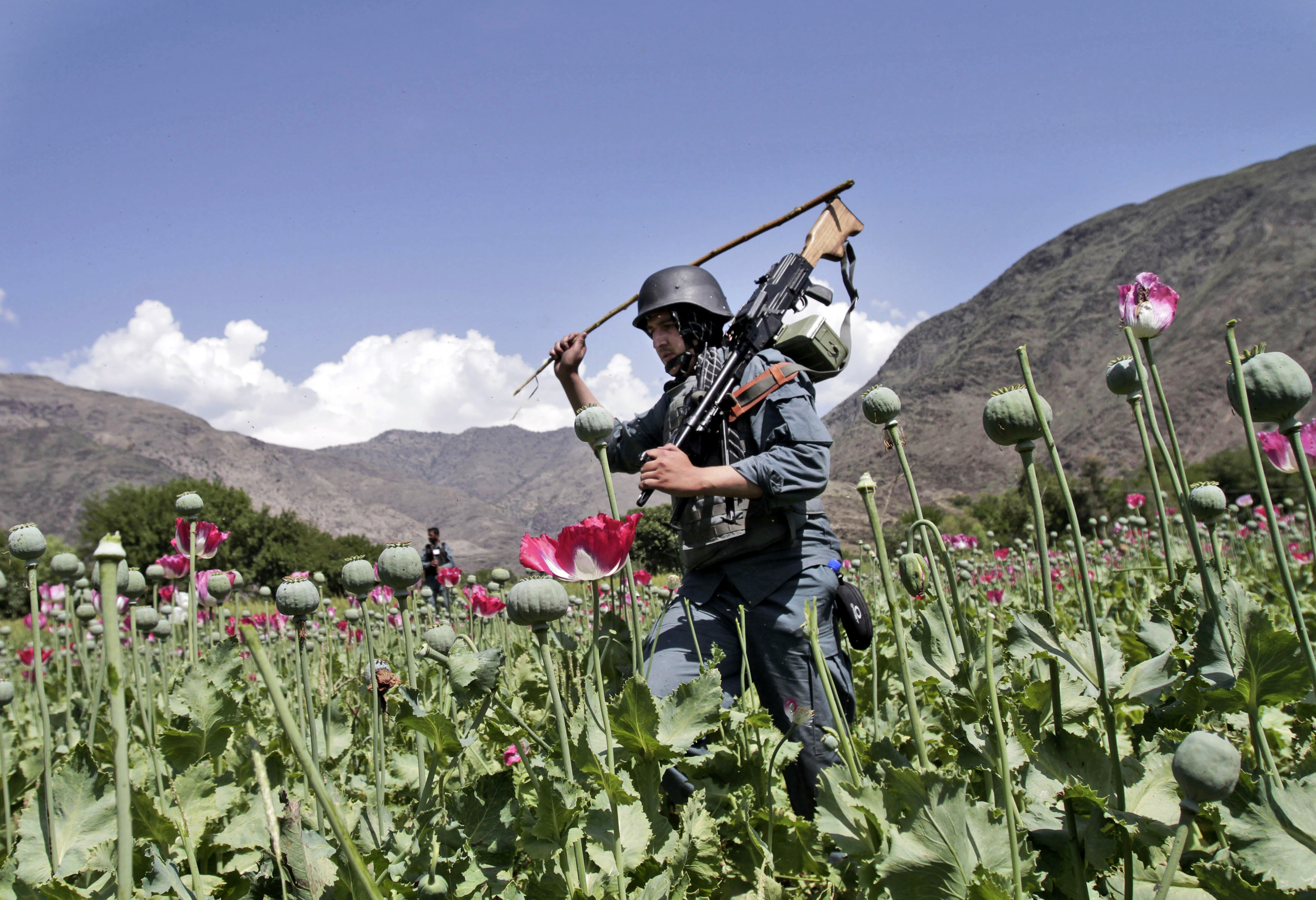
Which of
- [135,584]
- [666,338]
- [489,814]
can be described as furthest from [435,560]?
[489,814]

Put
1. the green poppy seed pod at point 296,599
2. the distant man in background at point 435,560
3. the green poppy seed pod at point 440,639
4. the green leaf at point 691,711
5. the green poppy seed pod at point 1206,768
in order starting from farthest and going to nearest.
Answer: the distant man in background at point 435,560
the green poppy seed pod at point 440,639
the green poppy seed pod at point 296,599
the green leaf at point 691,711
the green poppy seed pod at point 1206,768

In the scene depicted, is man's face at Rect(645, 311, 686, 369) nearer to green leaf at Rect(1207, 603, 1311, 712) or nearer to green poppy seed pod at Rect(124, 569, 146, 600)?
green poppy seed pod at Rect(124, 569, 146, 600)

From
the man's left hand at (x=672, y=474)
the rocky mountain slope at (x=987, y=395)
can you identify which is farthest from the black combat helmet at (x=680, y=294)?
A: the rocky mountain slope at (x=987, y=395)

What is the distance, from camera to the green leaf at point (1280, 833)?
2.55 feet

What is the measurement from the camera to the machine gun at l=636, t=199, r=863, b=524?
236cm

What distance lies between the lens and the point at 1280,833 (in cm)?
80

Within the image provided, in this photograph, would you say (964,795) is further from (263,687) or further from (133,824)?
(263,687)

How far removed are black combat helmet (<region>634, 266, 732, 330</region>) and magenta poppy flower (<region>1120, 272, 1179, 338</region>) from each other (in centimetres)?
154

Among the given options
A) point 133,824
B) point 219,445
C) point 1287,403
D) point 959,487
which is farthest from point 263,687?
point 219,445

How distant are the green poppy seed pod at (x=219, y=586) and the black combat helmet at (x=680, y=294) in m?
1.51

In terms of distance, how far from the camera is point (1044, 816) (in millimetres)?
1025

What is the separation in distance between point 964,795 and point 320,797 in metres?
0.71

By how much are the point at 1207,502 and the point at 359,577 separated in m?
1.49

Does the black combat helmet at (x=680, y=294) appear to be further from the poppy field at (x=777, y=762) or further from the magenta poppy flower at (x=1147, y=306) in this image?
the magenta poppy flower at (x=1147, y=306)
